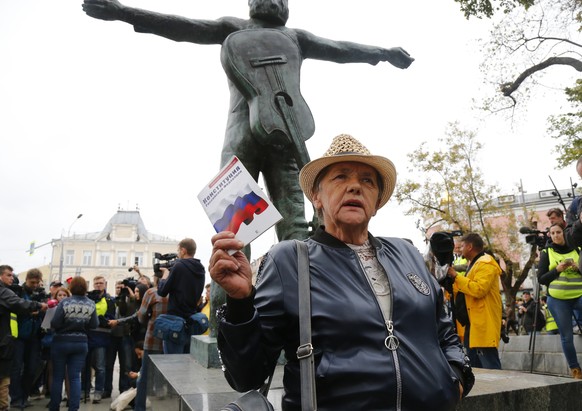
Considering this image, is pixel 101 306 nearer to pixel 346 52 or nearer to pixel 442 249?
pixel 346 52

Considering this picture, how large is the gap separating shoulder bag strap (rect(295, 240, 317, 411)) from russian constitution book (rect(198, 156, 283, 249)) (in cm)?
20

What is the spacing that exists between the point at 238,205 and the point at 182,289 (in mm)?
3873

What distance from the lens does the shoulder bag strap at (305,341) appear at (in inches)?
57.9

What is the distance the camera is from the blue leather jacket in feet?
5.06

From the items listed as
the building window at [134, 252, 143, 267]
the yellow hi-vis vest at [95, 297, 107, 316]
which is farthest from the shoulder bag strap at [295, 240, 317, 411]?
the building window at [134, 252, 143, 267]

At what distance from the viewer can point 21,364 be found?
287 inches

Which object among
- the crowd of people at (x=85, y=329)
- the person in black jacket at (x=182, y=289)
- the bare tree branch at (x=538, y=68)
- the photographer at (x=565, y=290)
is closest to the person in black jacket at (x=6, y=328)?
the crowd of people at (x=85, y=329)

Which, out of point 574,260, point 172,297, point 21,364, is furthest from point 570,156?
point 21,364

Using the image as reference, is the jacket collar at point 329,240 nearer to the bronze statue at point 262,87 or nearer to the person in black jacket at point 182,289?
the bronze statue at point 262,87

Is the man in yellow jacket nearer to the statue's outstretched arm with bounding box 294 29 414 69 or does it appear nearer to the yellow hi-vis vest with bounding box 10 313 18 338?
the statue's outstretched arm with bounding box 294 29 414 69

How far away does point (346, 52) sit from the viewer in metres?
4.69

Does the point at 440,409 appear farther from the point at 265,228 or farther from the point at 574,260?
the point at 574,260

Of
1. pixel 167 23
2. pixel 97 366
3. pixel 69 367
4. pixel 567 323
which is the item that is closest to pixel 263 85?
pixel 167 23

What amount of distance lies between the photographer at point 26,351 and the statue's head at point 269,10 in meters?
5.46
